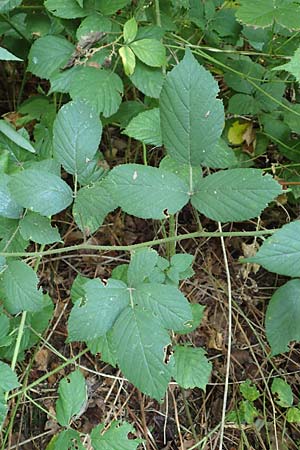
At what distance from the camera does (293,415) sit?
4.81 ft

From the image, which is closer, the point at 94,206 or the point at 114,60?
the point at 94,206

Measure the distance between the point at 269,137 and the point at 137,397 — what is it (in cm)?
91

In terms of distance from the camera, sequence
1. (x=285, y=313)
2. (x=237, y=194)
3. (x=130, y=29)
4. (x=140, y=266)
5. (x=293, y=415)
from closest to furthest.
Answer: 1. (x=237, y=194)
2. (x=140, y=266)
3. (x=285, y=313)
4. (x=130, y=29)
5. (x=293, y=415)

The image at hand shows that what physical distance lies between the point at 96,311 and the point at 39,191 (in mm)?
235

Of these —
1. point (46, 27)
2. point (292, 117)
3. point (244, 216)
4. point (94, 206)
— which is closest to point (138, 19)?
point (46, 27)

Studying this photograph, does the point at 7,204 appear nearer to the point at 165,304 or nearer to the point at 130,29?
the point at 165,304

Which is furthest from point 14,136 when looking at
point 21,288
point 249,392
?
point 249,392

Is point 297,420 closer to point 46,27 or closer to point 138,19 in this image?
point 138,19

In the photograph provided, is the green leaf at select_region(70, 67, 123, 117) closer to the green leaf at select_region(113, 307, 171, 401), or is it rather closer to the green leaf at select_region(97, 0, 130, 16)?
the green leaf at select_region(97, 0, 130, 16)

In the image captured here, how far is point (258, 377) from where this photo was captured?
60.9 inches

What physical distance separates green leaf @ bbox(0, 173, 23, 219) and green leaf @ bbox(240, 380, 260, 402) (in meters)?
0.93

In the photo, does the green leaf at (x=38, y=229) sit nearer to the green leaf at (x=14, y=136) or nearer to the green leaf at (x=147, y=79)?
the green leaf at (x=14, y=136)

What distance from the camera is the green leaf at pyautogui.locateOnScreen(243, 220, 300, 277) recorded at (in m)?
0.79

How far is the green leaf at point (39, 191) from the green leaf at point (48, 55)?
0.50 metres
